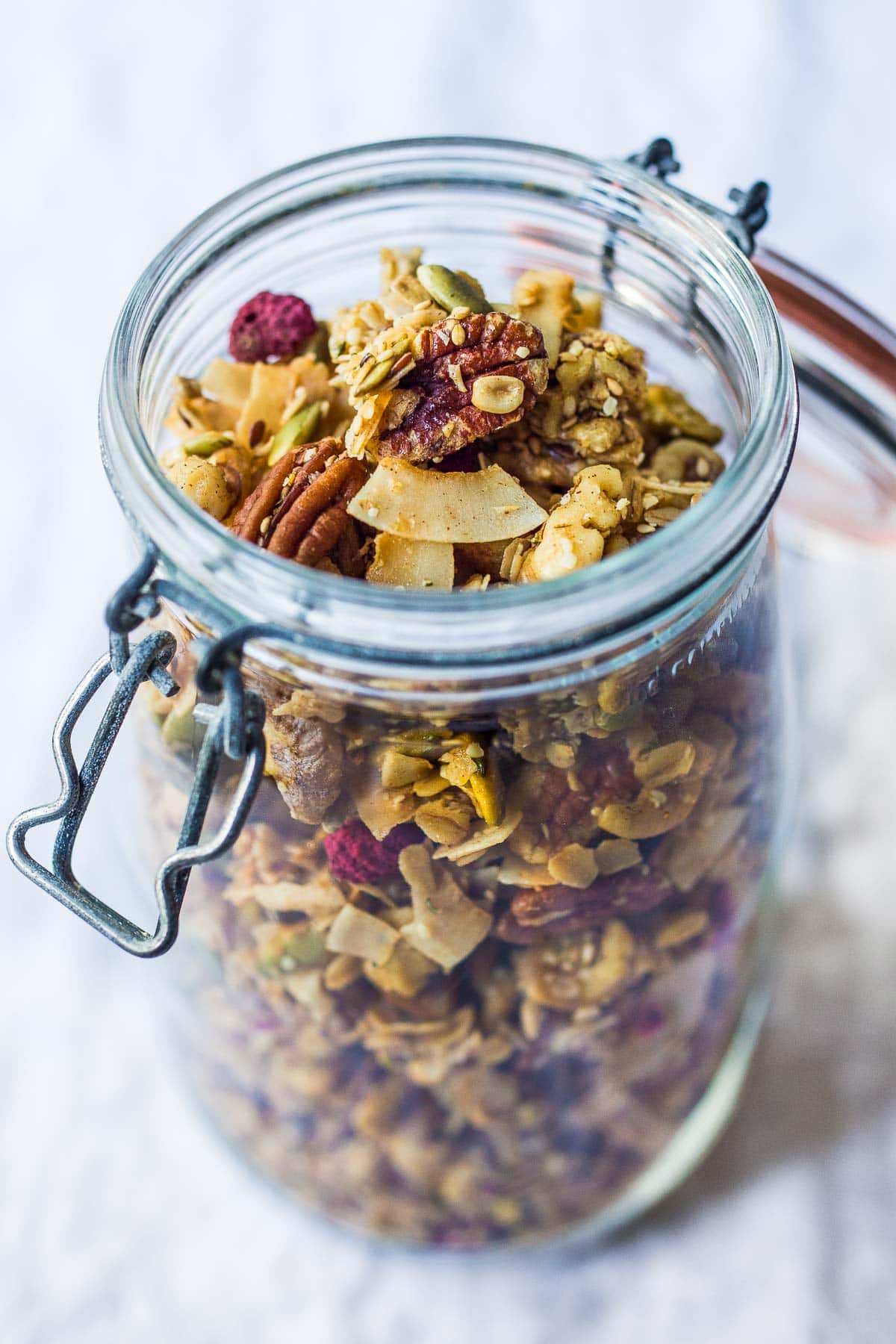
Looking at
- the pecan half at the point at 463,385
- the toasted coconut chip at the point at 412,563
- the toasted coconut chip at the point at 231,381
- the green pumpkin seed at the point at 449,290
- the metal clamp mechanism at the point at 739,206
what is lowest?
the toasted coconut chip at the point at 412,563

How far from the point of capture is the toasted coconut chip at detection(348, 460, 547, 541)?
43 cm

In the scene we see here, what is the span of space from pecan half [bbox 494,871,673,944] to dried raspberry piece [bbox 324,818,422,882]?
0.05m

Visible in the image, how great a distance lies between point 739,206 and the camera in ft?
1.83

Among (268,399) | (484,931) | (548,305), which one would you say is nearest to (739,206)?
(548,305)

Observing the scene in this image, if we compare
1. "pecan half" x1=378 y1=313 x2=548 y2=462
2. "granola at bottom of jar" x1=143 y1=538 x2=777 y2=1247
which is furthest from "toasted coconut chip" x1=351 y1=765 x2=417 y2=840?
"pecan half" x1=378 y1=313 x2=548 y2=462

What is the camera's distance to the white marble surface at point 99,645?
0.73 meters

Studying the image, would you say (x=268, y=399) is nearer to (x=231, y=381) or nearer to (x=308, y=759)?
(x=231, y=381)

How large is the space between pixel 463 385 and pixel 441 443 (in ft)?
0.07

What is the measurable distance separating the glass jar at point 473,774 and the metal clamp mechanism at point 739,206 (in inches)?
1.1

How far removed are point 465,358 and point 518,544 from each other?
0.07 m

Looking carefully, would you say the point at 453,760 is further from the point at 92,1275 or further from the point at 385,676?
the point at 92,1275

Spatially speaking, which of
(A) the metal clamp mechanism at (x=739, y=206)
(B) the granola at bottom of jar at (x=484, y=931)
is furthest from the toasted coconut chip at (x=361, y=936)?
(A) the metal clamp mechanism at (x=739, y=206)

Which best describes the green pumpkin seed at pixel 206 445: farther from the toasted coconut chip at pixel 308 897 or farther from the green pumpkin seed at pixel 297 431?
the toasted coconut chip at pixel 308 897

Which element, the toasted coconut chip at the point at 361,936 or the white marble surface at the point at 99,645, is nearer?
the toasted coconut chip at the point at 361,936
